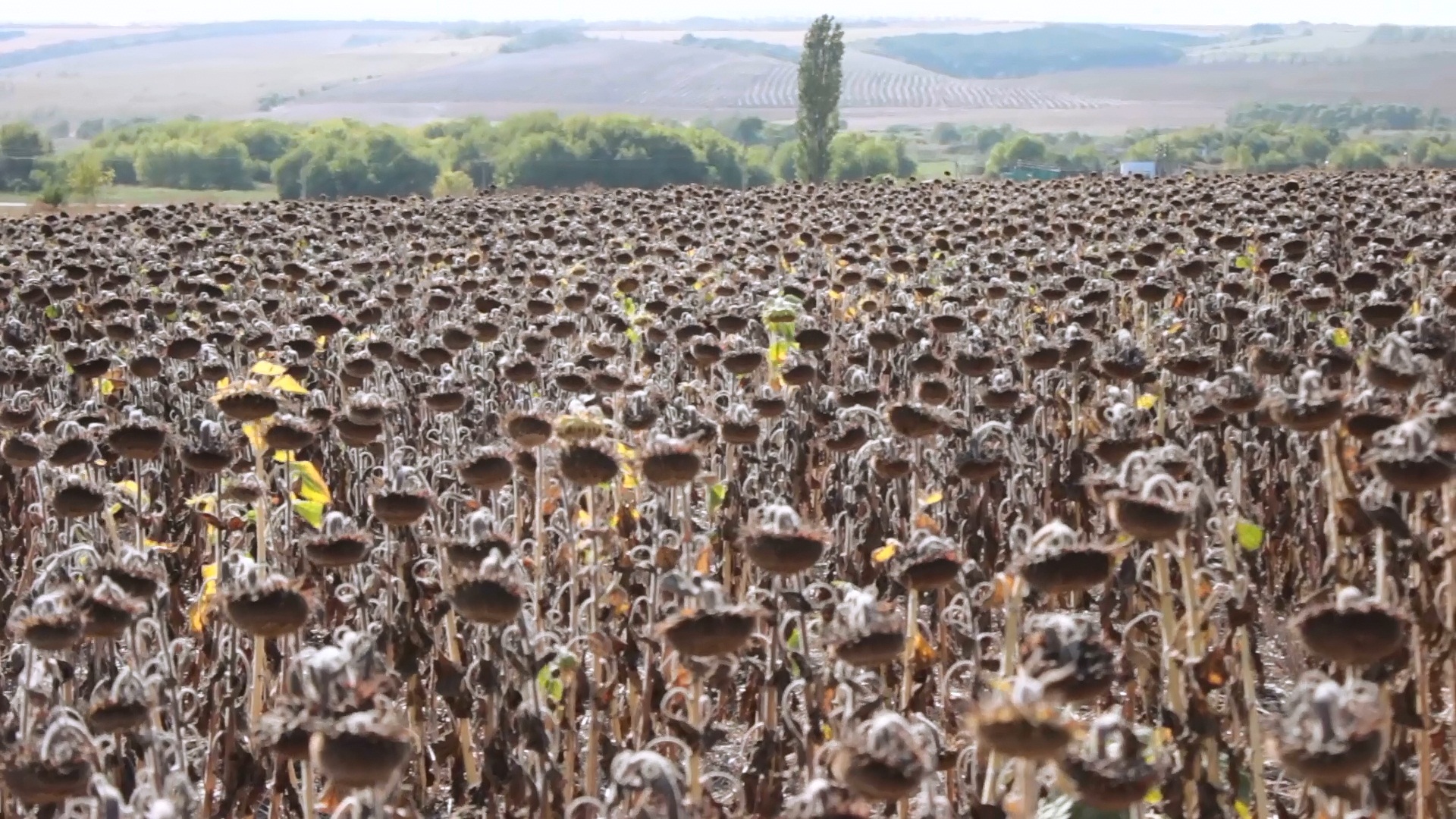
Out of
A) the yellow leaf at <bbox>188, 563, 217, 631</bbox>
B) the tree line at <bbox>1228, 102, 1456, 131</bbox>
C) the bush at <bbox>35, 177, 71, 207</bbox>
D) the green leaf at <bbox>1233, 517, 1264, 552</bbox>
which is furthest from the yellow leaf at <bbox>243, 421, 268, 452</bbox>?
the tree line at <bbox>1228, 102, 1456, 131</bbox>

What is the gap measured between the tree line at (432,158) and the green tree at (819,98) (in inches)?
20.5

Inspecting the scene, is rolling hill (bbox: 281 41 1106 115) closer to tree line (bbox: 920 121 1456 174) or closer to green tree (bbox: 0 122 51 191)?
tree line (bbox: 920 121 1456 174)

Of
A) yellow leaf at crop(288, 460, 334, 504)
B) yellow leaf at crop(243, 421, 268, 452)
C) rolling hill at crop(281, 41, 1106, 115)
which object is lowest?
rolling hill at crop(281, 41, 1106, 115)

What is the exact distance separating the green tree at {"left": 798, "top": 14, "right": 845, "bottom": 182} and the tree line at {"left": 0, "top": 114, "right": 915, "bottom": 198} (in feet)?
1.71

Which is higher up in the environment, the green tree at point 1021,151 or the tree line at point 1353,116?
the green tree at point 1021,151

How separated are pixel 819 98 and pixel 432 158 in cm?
1144

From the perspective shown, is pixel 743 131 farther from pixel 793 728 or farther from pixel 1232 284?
pixel 793 728

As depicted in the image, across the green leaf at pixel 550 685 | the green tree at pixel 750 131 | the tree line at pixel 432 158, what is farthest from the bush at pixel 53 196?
the green tree at pixel 750 131

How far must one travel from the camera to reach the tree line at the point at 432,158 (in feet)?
146

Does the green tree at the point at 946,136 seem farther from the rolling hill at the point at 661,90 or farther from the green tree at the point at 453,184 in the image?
the green tree at the point at 453,184

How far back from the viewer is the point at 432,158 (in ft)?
158

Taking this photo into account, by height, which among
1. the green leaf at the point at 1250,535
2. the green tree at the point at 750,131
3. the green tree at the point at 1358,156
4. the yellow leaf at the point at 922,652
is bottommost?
the green tree at the point at 750,131

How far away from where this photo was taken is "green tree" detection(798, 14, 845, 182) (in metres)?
48.9

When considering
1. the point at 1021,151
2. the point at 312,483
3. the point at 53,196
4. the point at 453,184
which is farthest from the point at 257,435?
the point at 1021,151
